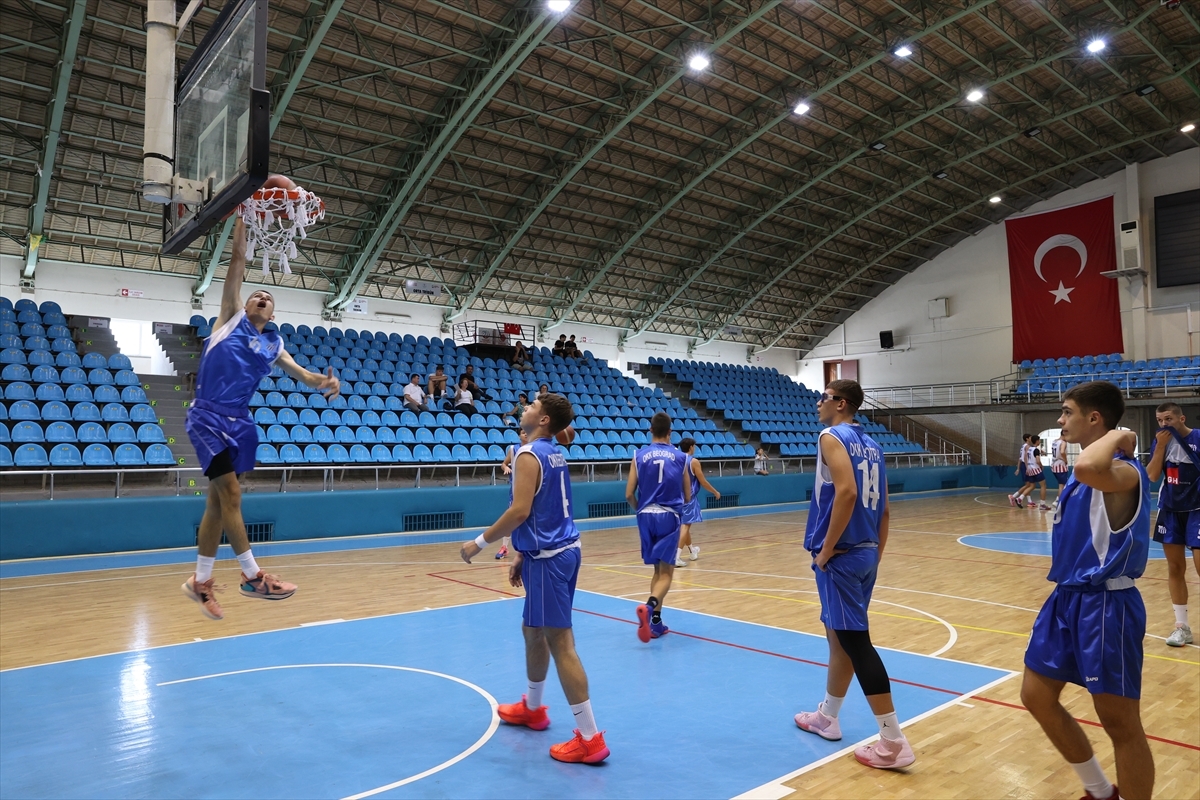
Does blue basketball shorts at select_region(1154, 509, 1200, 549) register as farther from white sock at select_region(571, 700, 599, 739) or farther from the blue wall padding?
the blue wall padding

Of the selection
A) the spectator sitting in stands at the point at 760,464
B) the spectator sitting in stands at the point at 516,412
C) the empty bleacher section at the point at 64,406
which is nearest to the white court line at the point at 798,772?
the empty bleacher section at the point at 64,406

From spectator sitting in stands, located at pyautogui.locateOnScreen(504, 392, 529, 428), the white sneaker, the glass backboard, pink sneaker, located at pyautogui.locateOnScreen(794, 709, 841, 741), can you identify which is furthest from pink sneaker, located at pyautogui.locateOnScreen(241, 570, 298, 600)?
spectator sitting in stands, located at pyautogui.locateOnScreen(504, 392, 529, 428)

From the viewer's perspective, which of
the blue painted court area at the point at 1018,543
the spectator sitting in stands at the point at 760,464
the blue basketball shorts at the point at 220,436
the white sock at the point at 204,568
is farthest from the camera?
the spectator sitting in stands at the point at 760,464

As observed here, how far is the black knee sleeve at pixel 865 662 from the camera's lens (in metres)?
3.94

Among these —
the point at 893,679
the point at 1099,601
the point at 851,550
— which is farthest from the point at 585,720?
the point at 893,679

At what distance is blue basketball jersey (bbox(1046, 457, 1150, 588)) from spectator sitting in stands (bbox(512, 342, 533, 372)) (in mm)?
18612

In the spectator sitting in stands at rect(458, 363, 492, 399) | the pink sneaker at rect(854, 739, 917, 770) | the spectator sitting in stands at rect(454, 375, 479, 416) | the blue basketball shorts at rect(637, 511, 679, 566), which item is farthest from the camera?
the spectator sitting in stands at rect(458, 363, 492, 399)

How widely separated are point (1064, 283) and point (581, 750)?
29.3m

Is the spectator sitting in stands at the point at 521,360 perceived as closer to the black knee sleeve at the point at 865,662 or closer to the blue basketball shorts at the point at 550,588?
the blue basketball shorts at the point at 550,588

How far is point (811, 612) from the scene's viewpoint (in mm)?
7750

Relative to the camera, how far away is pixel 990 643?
6477 mm

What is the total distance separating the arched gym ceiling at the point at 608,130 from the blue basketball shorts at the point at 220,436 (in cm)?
1185

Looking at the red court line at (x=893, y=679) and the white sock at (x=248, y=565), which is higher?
the white sock at (x=248, y=565)

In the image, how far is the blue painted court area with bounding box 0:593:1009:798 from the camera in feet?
12.4
